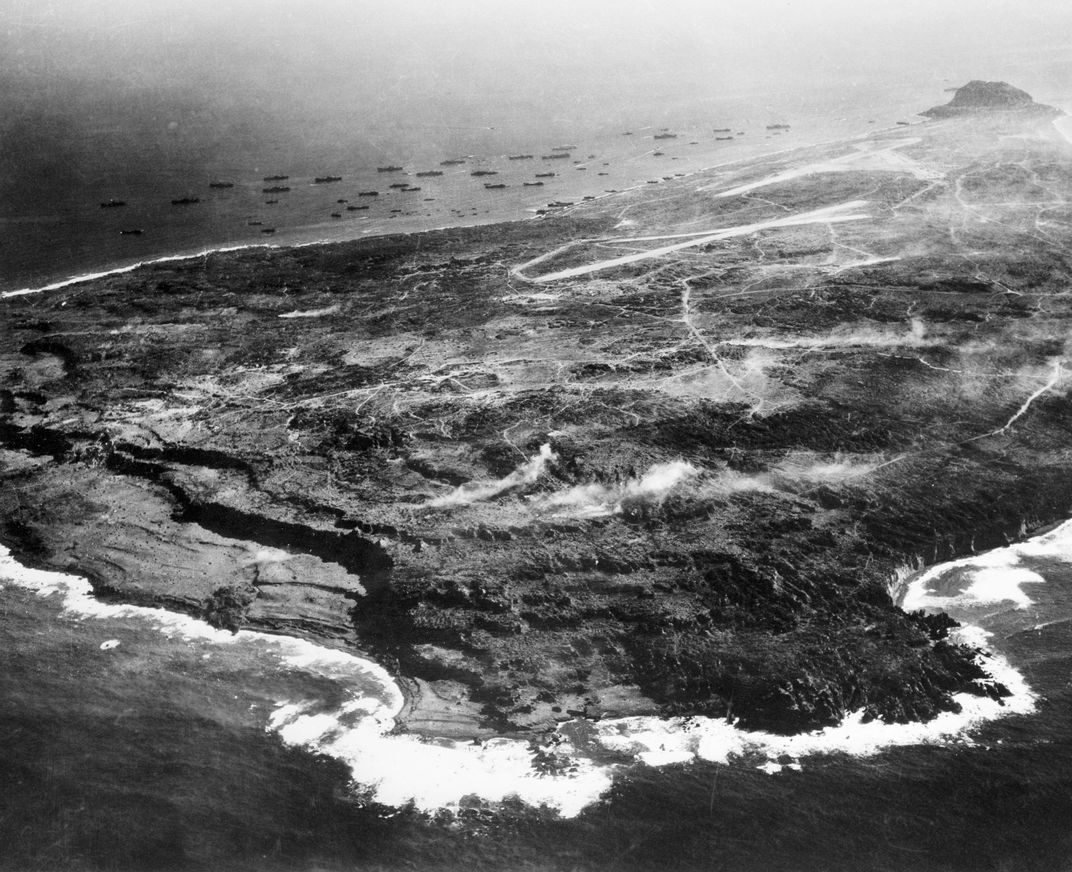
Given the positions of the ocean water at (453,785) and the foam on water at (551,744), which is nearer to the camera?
the ocean water at (453,785)

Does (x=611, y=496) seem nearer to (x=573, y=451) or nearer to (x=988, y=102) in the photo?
(x=573, y=451)

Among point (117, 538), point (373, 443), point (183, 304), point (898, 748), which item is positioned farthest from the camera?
point (183, 304)

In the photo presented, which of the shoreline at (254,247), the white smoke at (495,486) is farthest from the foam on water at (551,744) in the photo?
the shoreline at (254,247)

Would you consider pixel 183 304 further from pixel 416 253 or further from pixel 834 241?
pixel 834 241

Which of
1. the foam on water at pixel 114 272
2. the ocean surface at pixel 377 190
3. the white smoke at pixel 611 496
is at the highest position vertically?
the ocean surface at pixel 377 190

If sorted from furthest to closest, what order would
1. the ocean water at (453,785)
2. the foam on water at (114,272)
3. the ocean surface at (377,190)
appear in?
the ocean surface at (377,190) → the foam on water at (114,272) → the ocean water at (453,785)

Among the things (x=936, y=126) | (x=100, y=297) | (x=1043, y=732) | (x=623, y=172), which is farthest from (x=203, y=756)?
(x=936, y=126)

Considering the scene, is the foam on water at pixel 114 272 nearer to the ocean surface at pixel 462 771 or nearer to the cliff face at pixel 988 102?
the ocean surface at pixel 462 771
